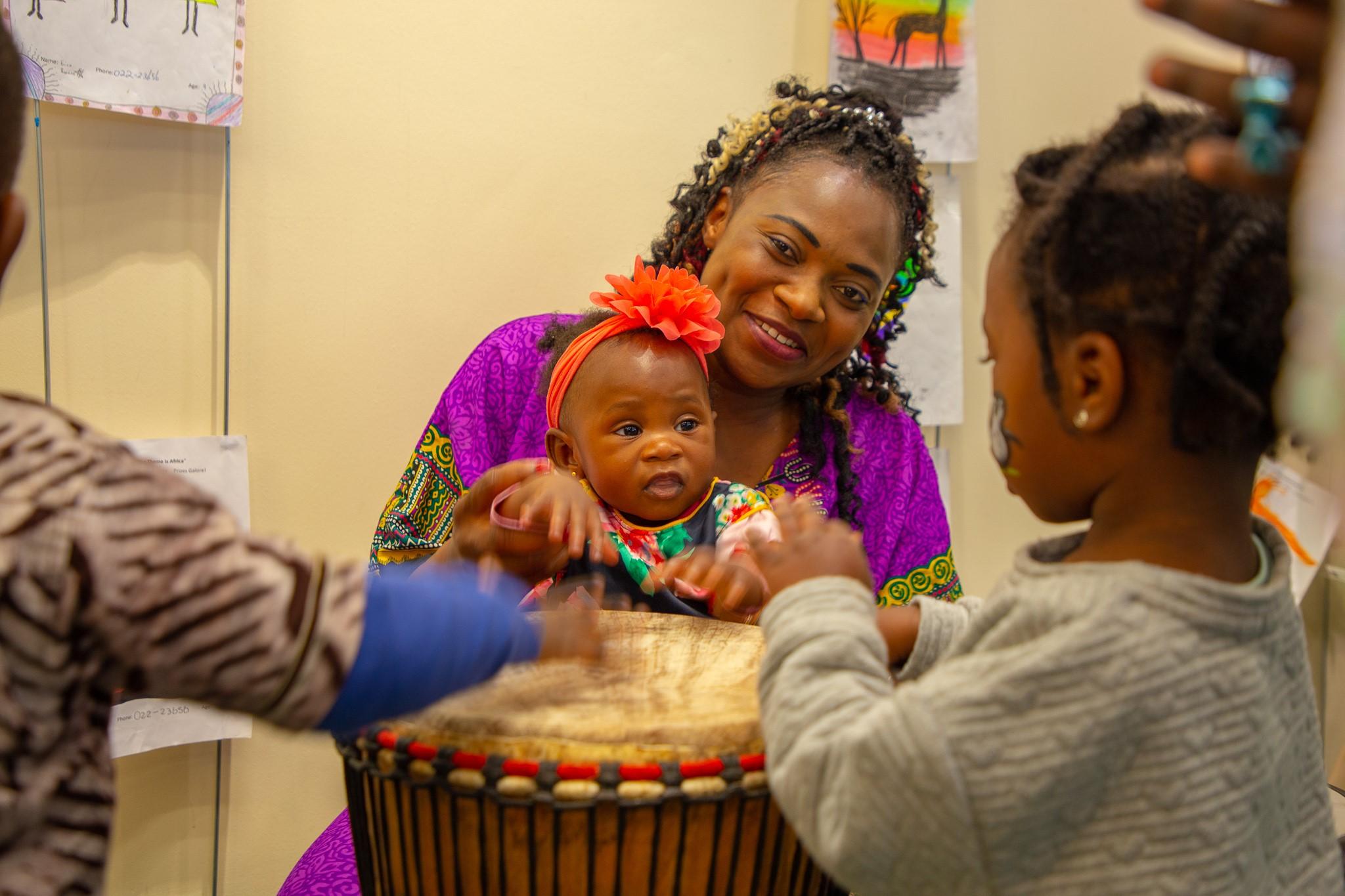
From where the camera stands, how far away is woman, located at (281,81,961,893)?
5.61 ft

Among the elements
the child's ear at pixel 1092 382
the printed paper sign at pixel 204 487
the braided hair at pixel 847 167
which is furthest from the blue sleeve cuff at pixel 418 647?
the printed paper sign at pixel 204 487

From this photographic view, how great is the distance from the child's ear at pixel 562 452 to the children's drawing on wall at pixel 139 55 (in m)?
0.87

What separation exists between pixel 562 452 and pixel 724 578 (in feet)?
1.73

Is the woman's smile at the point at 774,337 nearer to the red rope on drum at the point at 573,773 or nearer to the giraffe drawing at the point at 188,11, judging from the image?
the red rope on drum at the point at 573,773

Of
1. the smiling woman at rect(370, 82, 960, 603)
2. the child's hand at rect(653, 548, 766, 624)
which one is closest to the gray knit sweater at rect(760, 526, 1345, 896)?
the child's hand at rect(653, 548, 766, 624)

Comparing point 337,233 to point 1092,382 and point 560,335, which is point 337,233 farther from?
point 1092,382

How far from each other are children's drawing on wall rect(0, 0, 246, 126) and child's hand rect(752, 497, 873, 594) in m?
1.46

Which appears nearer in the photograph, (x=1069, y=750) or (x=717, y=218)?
(x=1069, y=750)

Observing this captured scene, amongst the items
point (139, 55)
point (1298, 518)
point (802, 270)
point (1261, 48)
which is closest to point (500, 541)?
point (802, 270)

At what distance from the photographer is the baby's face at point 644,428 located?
5.15 feet

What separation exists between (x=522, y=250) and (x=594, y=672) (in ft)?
4.41

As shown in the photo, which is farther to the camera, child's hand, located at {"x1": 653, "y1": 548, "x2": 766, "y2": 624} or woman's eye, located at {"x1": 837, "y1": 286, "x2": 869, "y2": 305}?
woman's eye, located at {"x1": 837, "y1": 286, "x2": 869, "y2": 305}

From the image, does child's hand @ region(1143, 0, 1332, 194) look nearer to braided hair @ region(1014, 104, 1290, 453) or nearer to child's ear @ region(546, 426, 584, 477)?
braided hair @ region(1014, 104, 1290, 453)

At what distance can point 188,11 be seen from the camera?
6.22 ft
